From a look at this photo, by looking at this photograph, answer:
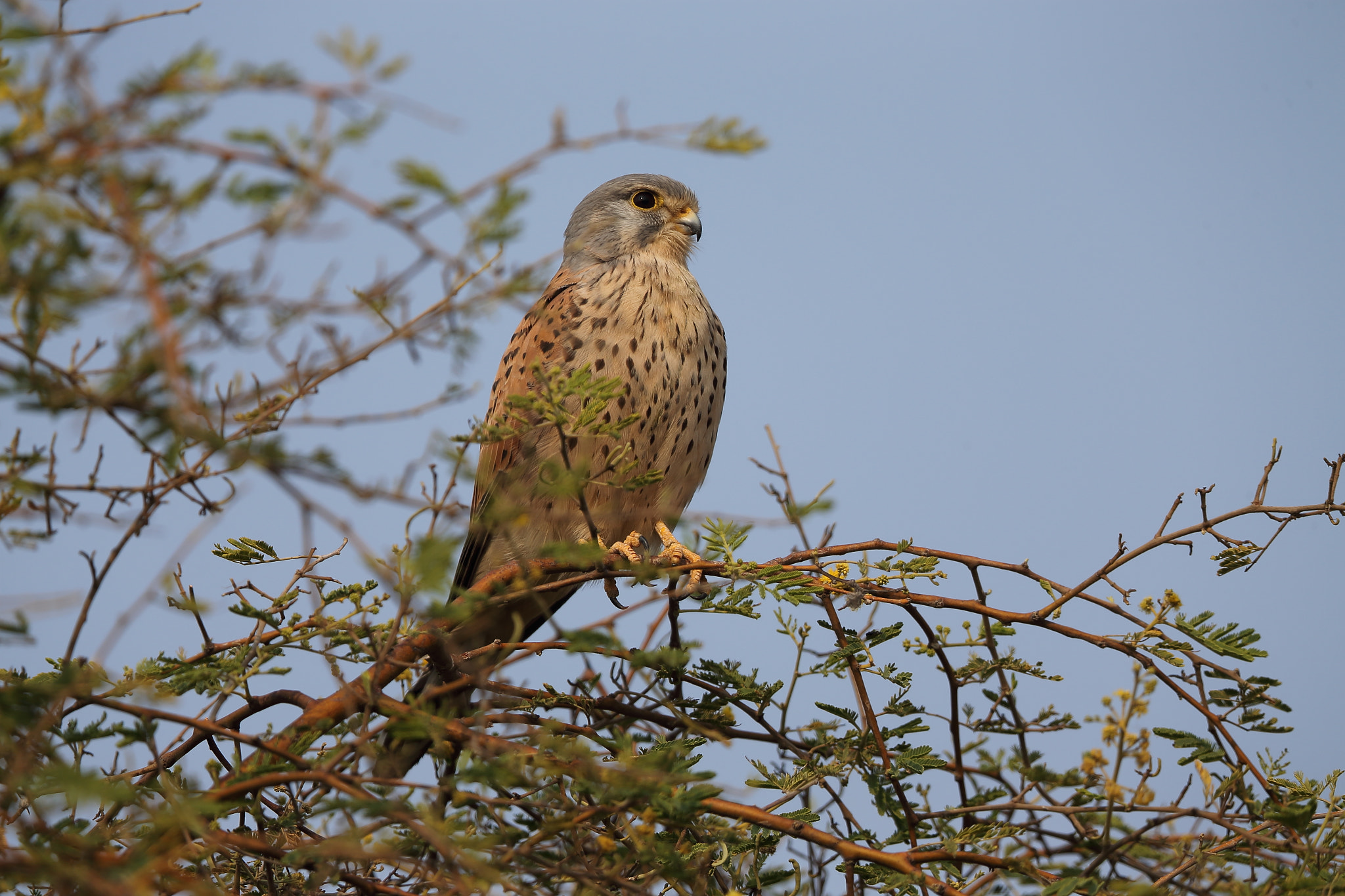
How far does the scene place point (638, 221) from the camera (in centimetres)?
380

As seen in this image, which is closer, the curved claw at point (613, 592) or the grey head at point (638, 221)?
the curved claw at point (613, 592)

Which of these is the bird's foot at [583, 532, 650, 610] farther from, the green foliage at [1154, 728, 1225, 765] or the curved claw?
the green foliage at [1154, 728, 1225, 765]

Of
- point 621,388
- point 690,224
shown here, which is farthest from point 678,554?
point 690,224

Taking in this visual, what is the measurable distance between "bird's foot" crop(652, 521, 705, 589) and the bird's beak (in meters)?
1.26

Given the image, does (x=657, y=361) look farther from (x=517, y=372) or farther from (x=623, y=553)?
(x=623, y=553)

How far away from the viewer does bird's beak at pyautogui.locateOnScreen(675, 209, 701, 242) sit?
150 inches

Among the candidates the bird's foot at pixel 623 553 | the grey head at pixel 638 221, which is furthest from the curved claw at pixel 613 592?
the grey head at pixel 638 221

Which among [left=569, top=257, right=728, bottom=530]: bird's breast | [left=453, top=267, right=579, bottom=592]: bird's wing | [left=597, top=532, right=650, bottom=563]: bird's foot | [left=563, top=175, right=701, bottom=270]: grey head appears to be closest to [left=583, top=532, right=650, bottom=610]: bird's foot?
[left=597, top=532, right=650, bottom=563]: bird's foot

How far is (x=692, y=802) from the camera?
1.47 m

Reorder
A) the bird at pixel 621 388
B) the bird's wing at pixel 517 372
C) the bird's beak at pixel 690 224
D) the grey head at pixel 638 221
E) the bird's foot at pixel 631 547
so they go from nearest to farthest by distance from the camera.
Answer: the bird's foot at pixel 631 547, the bird at pixel 621 388, the bird's wing at pixel 517 372, the grey head at pixel 638 221, the bird's beak at pixel 690 224

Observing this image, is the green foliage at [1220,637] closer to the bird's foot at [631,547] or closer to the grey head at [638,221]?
the bird's foot at [631,547]

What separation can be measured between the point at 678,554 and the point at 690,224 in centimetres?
156

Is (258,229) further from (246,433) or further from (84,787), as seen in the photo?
(84,787)

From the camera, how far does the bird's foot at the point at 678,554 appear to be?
249 cm
